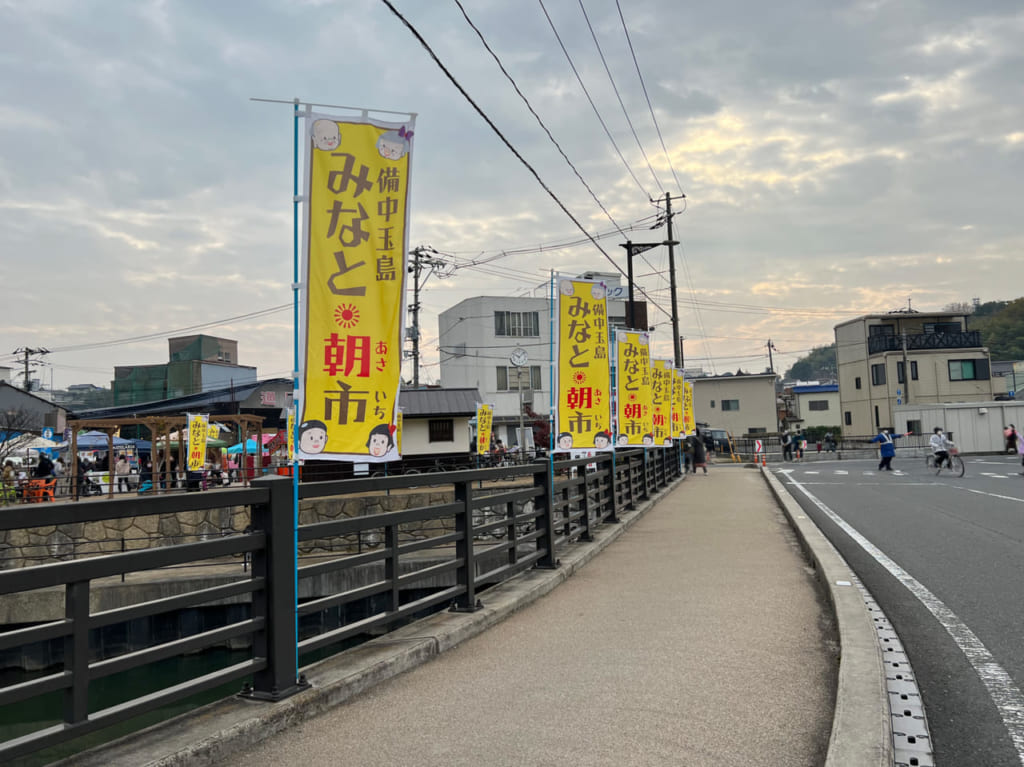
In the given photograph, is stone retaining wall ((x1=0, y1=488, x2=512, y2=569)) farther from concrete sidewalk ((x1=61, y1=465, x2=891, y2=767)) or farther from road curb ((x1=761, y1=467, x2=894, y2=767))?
road curb ((x1=761, y1=467, x2=894, y2=767))

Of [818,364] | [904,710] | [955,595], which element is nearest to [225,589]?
[904,710]

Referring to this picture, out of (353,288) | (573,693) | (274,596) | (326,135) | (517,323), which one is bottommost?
(573,693)

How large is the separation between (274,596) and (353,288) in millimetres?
1924

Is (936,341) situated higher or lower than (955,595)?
higher

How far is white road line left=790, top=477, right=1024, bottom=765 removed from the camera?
148 inches

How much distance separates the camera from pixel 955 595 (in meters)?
6.72

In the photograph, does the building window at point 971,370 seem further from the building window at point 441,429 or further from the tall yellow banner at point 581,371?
the tall yellow banner at point 581,371

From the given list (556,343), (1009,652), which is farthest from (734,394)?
(1009,652)

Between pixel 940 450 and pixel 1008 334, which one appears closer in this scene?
pixel 940 450

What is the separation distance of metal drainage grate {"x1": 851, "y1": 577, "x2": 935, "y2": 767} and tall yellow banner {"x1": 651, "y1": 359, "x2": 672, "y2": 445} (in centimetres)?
1515

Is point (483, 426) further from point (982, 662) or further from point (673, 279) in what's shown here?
point (982, 662)

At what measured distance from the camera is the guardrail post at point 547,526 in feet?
25.9

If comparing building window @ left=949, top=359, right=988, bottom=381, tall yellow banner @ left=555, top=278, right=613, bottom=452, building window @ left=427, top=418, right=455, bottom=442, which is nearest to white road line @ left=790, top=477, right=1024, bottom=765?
tall yellow banner @ left=555, top=278, right=613, bottom=452

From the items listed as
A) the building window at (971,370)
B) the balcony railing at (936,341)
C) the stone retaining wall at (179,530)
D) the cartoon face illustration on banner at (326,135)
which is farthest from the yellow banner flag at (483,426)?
the building window at (971,370)
